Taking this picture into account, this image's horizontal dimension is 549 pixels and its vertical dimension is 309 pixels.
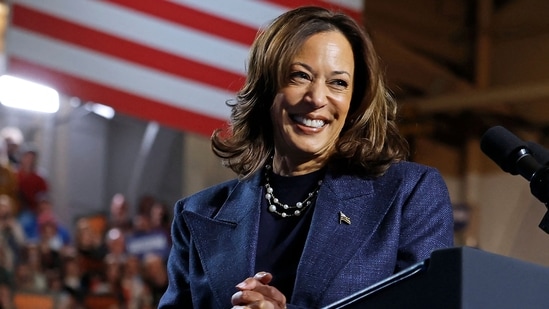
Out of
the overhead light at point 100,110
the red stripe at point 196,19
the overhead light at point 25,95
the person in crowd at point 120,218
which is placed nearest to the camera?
the red stripe at point 196,19

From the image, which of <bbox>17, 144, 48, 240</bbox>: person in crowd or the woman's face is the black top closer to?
the woman's face

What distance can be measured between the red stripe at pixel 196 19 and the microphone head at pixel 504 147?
7.10ft

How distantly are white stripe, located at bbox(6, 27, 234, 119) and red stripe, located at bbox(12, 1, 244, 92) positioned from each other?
0.8 inches

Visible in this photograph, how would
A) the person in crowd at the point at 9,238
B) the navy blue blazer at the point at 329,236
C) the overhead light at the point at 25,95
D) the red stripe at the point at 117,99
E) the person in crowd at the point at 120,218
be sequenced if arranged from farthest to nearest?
the overhead light at the point at 25,95 < the person in crowd at the point at 120,218 < the person in crowd at the point at 9,238 < the red stripe at the point at 117,99 < the navy blue blazer at the point at 329,236

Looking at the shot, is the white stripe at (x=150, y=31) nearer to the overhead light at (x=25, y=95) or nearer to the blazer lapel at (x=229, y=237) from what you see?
the blazer lapel at (x=229, y=237)

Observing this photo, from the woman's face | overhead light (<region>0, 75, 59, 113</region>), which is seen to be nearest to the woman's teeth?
the woman's face

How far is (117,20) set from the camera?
10.7 feet

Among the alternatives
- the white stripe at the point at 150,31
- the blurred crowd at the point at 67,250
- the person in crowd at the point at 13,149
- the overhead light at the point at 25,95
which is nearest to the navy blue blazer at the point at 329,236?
the white stripe at the point at 150,31

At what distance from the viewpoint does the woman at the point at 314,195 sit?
135 cm

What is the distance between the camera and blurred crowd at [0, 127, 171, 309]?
5523 millimetres

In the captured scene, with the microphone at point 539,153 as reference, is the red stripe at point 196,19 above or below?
below

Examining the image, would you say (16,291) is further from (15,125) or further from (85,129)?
(85,129)

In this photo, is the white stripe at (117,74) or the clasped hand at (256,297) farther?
the white stripe at (117,74)

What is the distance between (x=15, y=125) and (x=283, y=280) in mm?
6869
